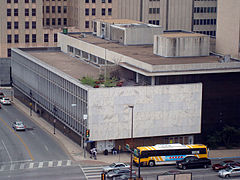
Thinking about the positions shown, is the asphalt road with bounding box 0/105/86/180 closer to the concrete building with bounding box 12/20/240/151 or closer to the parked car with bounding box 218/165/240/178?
the concrete building with bounding box 12/20/240/151

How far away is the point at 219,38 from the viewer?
11100 centimetres

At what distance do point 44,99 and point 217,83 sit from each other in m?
34.2

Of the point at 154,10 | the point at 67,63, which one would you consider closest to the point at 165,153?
the point at 67,63

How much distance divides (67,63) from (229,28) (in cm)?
3218

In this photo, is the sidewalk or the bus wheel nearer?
the bus wheel

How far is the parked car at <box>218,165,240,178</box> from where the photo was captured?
8306 centimetres

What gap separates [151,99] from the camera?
92.9 m

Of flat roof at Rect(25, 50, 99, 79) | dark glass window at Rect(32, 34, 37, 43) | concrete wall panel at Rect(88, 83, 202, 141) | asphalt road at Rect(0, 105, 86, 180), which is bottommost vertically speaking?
asphalt road at Rect(0, 105, 86, 180)

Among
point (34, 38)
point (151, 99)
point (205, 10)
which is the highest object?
point (205, 10)

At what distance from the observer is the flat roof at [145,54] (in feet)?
327

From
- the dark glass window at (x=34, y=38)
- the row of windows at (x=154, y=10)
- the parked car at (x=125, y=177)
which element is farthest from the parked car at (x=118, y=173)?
the row of windows at (x=154, y=10)

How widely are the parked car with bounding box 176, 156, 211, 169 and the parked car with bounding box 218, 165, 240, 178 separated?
13.3 ft

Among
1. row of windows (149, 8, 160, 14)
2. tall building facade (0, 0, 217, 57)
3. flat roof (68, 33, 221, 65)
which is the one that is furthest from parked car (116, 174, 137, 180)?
row of windows (149, 8, 160, 14)

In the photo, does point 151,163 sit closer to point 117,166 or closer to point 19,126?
point 117,166
